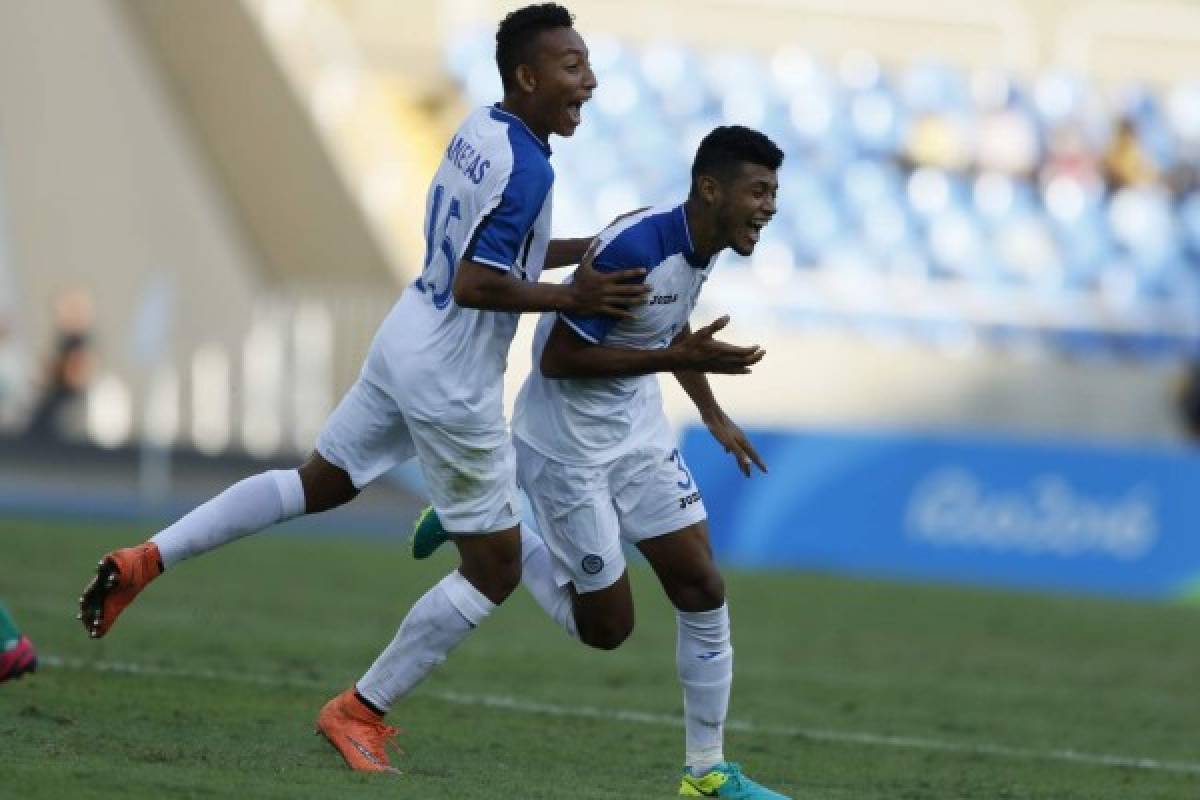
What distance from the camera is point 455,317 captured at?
683 cm

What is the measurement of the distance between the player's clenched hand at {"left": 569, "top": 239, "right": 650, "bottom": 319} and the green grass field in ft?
4.56

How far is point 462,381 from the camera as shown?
6.82m

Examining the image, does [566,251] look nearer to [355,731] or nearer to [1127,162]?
[355,731]

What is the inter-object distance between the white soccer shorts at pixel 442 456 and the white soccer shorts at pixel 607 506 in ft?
0.59

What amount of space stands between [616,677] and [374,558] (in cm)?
580

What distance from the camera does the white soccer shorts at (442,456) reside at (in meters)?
6.83

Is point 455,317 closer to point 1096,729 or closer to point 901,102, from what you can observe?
point 1096,729

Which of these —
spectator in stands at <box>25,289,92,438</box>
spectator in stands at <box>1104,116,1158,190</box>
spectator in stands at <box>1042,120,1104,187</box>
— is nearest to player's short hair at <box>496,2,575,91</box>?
spectator in stands at <box>25,289,92,438</box>

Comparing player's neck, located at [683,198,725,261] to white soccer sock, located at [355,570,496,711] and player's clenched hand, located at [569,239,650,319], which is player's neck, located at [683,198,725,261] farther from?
white soccer sock, located at [355,570,496,711]

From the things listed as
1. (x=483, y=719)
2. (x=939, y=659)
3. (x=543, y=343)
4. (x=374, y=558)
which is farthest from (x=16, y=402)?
(x=543, y=343)

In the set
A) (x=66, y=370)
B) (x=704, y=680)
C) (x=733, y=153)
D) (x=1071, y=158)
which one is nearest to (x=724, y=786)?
(x=704, y=680)

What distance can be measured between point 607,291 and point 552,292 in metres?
0.18

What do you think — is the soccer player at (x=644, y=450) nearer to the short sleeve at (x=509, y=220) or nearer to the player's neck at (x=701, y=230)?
the player's neck at (x=701, y=230)

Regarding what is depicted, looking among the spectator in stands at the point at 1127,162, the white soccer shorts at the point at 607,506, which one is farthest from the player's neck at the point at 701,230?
the spectator in stands at the point at 1127,162
